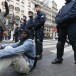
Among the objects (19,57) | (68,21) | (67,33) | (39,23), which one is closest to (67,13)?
(68,21)

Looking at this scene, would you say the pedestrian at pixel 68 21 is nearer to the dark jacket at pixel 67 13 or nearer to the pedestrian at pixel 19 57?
the dark jacket at pixel 67 13

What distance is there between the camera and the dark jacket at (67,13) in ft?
17.2

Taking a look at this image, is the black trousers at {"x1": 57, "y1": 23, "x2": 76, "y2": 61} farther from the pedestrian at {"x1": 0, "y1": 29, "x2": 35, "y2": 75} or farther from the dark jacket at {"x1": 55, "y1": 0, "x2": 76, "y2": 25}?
the pedestrian at {"x1": 0, "y1": 29, "x2": 35, "y2": 75}

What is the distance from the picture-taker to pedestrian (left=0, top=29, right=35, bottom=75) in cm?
399

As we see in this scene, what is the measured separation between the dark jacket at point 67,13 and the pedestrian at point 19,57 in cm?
107

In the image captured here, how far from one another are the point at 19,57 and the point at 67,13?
168cm

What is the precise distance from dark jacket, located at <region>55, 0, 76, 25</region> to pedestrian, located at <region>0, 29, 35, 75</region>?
3.50 feet

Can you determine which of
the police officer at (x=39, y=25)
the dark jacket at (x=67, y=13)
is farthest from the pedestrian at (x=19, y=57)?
the police officer at (x=39, y=25)

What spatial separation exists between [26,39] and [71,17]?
3.92 feet

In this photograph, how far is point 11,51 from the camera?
404 centimetres

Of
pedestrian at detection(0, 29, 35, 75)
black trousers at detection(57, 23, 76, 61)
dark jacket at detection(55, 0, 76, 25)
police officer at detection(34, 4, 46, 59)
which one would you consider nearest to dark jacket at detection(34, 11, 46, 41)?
police officer at detection(34, 4, 46, 59)

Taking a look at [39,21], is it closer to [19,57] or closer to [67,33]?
[67,33]

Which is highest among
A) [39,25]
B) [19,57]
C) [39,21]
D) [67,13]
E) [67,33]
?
[67,13]

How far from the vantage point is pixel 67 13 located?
529 cm
